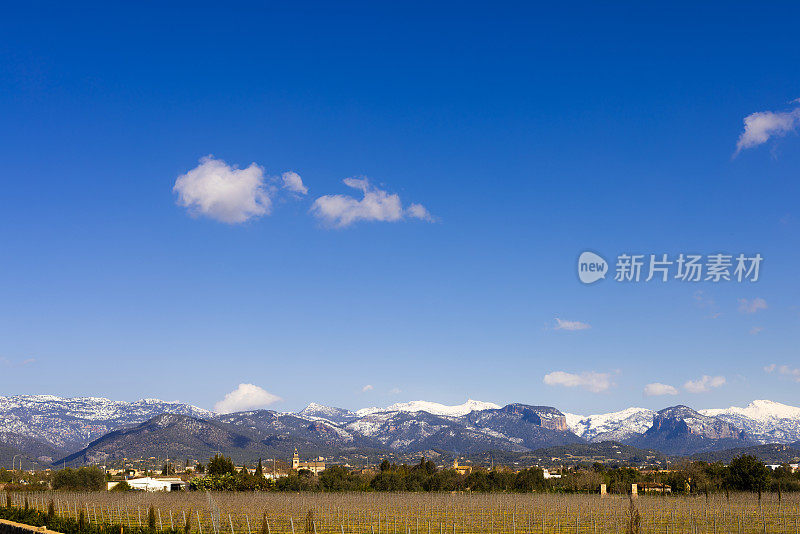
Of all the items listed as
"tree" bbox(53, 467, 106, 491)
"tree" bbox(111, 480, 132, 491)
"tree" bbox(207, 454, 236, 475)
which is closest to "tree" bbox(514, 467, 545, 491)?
"tree" bbox(207, 454, 236, 475)

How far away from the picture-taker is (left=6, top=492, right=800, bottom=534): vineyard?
62.7 metres

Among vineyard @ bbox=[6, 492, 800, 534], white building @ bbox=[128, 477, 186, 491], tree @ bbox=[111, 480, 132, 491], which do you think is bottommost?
white building @ bbox=[128, 477, 186, 491]

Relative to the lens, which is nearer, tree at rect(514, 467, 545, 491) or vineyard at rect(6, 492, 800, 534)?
vineyard at rect(6, 492, 800, 534)

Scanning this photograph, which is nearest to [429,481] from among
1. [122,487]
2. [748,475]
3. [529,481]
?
[529,481]

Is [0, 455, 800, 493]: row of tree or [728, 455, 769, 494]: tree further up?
[728, 455, 769, 494]: tree

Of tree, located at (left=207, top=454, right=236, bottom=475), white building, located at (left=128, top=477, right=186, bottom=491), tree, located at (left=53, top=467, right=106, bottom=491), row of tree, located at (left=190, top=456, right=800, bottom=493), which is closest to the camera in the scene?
row of tree, located at (left=190, top=456, right=800, bottom=493)

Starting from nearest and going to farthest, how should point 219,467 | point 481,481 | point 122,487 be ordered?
point 122,487
point 219,467
point 481,481

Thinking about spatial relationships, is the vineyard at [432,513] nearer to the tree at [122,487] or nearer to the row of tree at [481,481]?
the row of tree at [481,481]

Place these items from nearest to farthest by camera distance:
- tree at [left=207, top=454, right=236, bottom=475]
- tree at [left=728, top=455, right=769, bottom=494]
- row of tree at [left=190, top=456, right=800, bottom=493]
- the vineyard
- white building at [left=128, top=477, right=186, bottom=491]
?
the vineyard
tree at [left=728, top=455, right=769, bottom=494]
row of tree at [left=190, top=456, right=800, bottom=493]
tree at [left=207, top=454, right=236, bottom=475]
white building at [left=128, top=477, right=186, bottom=491]

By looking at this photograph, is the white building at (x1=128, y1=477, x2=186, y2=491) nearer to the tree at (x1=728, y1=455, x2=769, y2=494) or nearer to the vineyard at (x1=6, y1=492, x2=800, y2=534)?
the vineyard at (x1=6, y1=492, x2=800, y2=534)

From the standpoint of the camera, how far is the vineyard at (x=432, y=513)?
62688mm

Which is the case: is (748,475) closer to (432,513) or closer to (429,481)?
(432,513)

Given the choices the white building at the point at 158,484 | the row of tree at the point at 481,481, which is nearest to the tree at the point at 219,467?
the row of tree at the point at 481,481

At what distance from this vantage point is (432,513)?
77.3 metres
